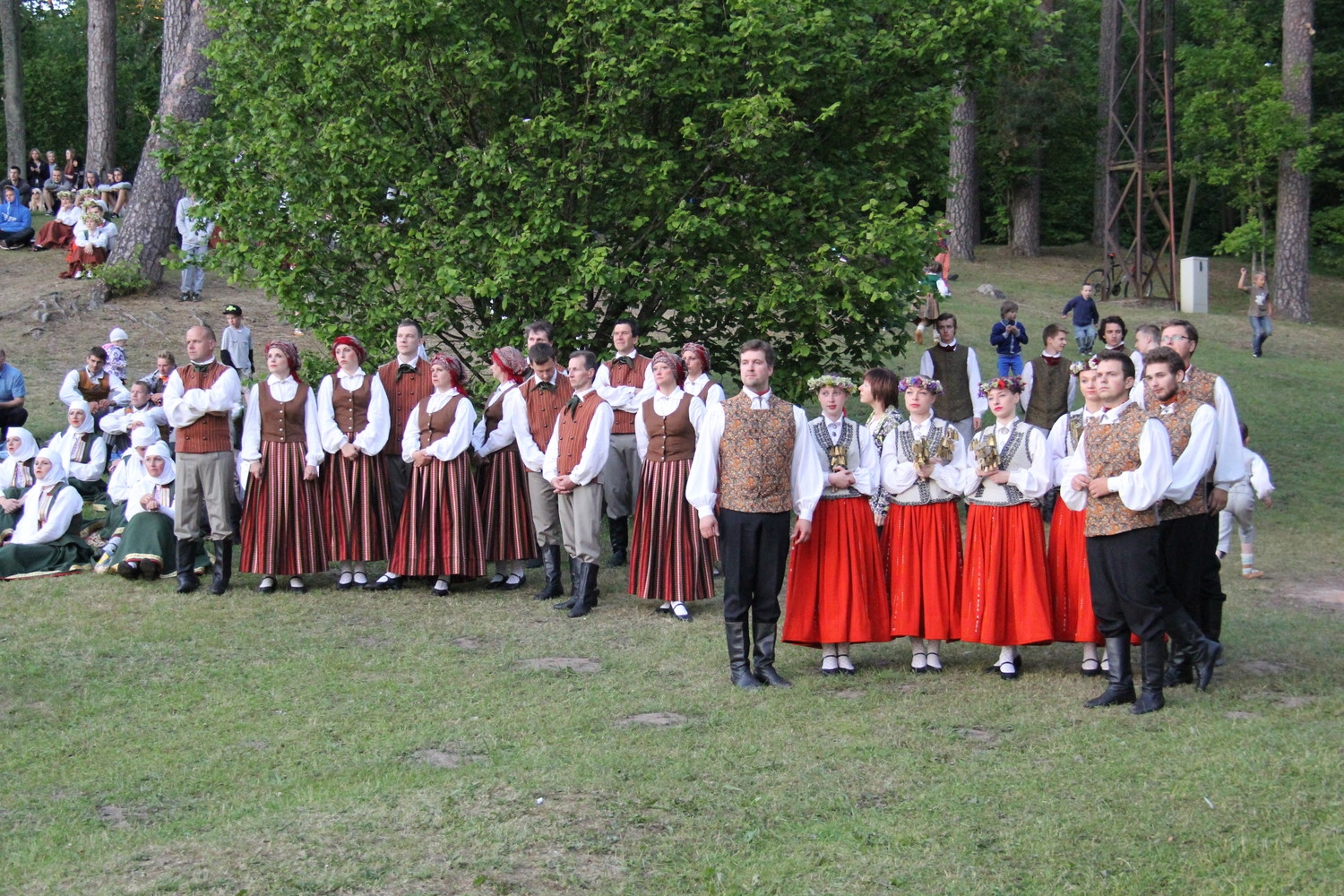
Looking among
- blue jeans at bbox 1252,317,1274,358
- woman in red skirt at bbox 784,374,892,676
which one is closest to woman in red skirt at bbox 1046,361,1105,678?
woman in red skirt at bbox 784,374,892,676

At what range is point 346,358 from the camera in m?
8.89

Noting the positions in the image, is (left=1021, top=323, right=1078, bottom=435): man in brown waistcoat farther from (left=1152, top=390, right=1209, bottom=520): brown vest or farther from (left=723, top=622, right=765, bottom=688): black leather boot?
(left=723, top=622, right=765, bottom=688): black leather boot

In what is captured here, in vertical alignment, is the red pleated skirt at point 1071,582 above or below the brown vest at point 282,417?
below

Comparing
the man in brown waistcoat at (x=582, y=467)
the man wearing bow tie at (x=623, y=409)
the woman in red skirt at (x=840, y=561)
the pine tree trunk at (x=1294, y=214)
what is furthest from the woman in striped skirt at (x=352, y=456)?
the pine tree trunk at (x=1294, y=214)

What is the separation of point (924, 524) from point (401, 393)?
3.93 m

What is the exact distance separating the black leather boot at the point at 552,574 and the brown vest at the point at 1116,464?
3923 millimetres

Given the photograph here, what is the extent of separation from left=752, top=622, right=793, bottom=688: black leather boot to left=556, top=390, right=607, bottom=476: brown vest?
2.18 meters

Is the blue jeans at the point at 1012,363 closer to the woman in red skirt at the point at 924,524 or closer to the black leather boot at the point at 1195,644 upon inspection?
the woman in red skirt at the point at 924,524

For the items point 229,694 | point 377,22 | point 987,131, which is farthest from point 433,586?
→ point 987,131

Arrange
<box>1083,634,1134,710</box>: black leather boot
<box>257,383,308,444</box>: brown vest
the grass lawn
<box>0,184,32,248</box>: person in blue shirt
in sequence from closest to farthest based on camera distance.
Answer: the grass lawn → <box>1083,634,1134,710</box>: black leather boot → <box>257,383,308,444</box>: brown vest → <box>0,184,32,248</box>: person in blue shirt

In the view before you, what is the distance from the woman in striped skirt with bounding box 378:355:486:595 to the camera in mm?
8875

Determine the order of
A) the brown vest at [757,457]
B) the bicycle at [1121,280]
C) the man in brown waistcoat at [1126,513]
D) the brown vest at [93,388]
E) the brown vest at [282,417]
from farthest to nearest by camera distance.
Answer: the bicycle at [1121,280] → the brown vest at [93,388] → the brown vest at [282,417] → the brown vest at [757,457] → the man in brown waistcoat at [1126,513]

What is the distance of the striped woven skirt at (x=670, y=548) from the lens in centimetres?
836

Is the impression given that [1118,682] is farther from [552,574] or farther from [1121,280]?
[1121,280]
